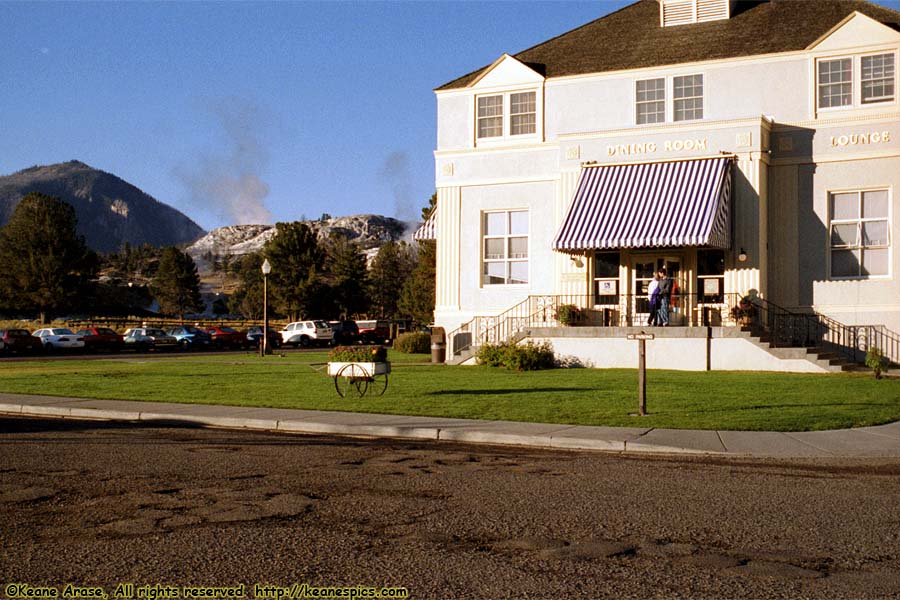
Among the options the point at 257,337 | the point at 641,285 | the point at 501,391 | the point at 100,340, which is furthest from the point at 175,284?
the point at 501,391

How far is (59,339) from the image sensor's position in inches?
2258

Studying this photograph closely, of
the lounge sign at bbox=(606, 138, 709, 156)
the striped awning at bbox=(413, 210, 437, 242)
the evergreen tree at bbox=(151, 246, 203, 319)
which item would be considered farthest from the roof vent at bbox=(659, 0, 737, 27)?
the evergreen tree at bbox=(151, 246, 203, 319)

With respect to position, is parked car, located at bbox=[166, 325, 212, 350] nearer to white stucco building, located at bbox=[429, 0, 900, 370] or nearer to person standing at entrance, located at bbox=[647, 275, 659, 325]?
white stucco building, located at bbox=[429, 0, 900, 370]

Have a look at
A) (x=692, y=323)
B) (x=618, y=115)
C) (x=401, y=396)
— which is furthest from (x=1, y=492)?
(x=618, y=115)

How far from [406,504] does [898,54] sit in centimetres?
2471

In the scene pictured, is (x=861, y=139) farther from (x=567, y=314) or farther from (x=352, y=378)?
(x=352, y=378)

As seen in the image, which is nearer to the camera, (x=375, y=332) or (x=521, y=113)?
(x=521, y=113)

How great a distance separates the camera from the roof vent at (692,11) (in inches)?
1262

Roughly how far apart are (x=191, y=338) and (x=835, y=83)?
45353 millimetres

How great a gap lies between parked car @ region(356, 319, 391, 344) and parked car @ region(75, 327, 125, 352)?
15138 millimetres

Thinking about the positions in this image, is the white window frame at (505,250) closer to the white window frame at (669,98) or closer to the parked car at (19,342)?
the white window frame at (669,98)

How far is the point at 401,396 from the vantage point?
1964cm

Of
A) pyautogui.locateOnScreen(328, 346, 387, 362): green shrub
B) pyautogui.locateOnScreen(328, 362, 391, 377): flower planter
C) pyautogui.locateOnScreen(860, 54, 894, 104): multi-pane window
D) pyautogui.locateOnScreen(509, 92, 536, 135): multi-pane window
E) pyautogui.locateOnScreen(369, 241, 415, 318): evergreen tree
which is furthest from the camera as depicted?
pyautogui.locateOnScreen(369, 241, 415, 318): evergreen tree

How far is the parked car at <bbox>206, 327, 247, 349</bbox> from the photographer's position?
62.3 metres
